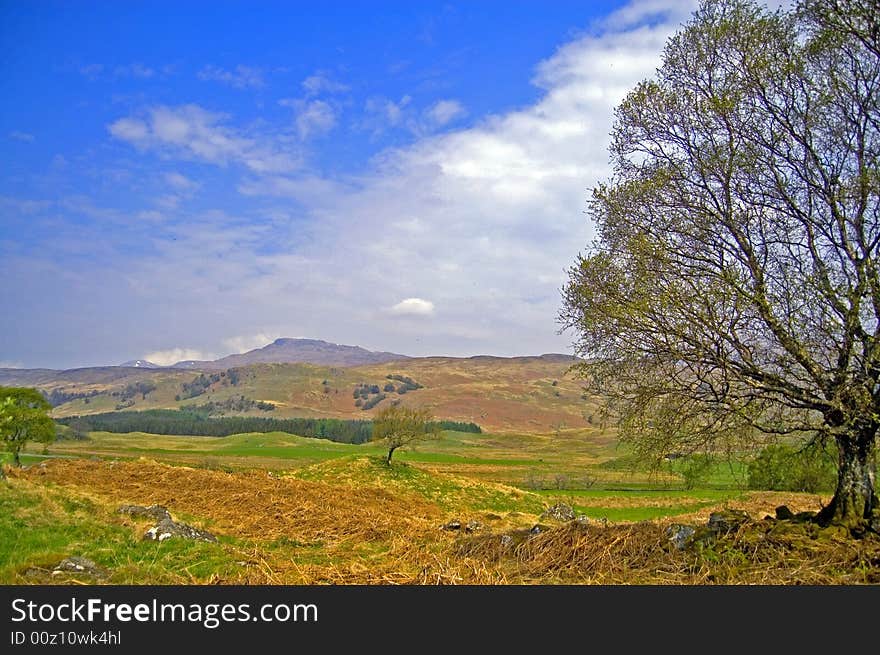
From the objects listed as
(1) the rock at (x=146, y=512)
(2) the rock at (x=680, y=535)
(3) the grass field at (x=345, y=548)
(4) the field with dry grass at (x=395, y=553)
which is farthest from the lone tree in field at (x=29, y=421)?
(2) the rock at (x=680, y=535)

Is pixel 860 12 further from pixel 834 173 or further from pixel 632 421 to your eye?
pixel 632 421

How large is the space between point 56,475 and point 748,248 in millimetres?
37188

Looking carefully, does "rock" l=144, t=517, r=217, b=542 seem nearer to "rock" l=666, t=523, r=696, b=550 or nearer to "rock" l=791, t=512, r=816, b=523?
"rock" l=666, t=523, r=696, b=550

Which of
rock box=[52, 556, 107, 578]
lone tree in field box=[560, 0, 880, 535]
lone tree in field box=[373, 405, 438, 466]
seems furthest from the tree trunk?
lone tree in field box=[373, 405, 438, 466]

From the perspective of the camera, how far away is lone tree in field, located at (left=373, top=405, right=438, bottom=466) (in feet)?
242

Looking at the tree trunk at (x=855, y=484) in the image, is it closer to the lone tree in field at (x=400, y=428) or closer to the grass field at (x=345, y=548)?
the grass field at (x=345, y=548)

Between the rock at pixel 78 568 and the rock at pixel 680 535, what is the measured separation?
11.1 metres

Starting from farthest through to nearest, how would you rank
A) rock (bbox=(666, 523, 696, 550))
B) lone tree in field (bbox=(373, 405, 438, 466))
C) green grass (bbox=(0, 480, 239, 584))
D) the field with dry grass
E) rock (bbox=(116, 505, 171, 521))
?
lone tree in field (bbox=(373, 405, 438, 466)) < rock (bbox=(116, 505, 171, 521)) < rock (bbox=(666, 523, 696, 550)) < green grass (bbox=(0, 480, 239, 584)) < the field with dry grass

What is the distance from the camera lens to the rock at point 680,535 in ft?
38.5

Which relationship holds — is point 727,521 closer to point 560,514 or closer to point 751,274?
point 751,274

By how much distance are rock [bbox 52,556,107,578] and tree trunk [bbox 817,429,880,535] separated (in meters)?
14.5

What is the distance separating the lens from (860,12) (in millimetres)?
11766

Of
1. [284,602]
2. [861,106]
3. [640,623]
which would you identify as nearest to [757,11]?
[861,106]

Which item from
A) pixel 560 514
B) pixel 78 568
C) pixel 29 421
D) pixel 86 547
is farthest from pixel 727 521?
pixel 29 421
